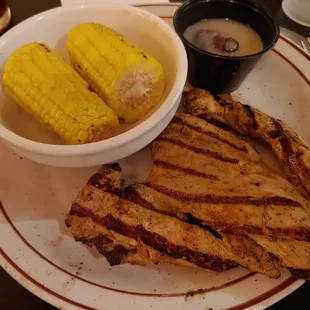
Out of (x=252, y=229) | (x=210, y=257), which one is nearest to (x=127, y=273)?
(x=210, y=257)

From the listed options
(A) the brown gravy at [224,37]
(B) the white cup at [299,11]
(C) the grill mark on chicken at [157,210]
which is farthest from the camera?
(B) the white cup at [299,11]

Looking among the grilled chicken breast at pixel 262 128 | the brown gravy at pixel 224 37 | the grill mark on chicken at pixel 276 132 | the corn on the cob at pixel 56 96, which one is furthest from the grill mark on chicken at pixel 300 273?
the brown gravy at pixel 224 37

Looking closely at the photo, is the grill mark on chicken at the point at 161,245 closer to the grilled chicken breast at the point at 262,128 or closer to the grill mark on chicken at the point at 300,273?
the grill mark on chicken at the point at 300,273

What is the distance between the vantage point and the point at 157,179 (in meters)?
1.47

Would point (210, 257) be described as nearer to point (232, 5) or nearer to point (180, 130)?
point (180, 130)

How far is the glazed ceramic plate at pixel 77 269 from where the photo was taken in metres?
1.27

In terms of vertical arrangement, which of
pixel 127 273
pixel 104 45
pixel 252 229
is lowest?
pixel 127 273

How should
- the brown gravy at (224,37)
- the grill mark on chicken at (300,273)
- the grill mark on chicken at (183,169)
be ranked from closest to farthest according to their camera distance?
the grill mark on chicken at (300,273) → the grill mark on chicken at (183,169) → the brown gravy at (224,37)

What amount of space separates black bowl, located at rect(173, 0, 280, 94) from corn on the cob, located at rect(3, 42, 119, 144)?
1.80 ft

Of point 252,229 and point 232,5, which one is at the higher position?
point 232,5

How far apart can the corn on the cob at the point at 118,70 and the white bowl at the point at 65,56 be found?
0.20ft

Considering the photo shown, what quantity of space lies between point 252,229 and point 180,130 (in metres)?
0.53

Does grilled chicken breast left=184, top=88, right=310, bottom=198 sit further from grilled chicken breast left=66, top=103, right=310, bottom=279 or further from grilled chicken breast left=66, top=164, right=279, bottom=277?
grilled chicken breast left=66, top=164, right=279, bottom=277

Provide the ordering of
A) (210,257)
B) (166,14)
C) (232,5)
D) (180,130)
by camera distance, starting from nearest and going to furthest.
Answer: (210,257), (180,130), (232,5), (166,14)
